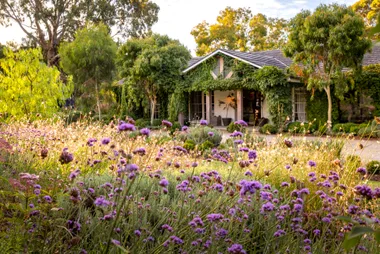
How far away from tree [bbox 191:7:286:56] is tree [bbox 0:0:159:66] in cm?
869

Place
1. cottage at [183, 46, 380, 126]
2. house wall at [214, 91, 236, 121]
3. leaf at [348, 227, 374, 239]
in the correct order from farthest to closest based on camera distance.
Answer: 1. house wall at [214, 91, 236, 121]
2. cottage at [183, 46, 380, 126]
3. leaf at [348, 227, 374, 239]

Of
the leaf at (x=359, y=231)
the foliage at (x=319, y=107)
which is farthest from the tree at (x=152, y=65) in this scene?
the leaf at (x=359, y=231)

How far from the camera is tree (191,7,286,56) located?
4288 centimetres

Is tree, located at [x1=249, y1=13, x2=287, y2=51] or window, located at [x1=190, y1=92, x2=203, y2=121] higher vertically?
tree, located at [x1=249, y1=13, x2=287, y2=51]

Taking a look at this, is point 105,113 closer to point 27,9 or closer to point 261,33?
point 27,9

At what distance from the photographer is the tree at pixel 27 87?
12016 millimetres

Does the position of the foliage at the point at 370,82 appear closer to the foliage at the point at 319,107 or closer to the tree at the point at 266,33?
the foliage at the point at 319,107

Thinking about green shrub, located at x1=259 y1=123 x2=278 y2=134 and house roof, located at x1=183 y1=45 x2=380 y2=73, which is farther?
house roof, located at x1=183 y1=45 x2=380 y2=73

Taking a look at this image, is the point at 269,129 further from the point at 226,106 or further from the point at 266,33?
the point at 266,33

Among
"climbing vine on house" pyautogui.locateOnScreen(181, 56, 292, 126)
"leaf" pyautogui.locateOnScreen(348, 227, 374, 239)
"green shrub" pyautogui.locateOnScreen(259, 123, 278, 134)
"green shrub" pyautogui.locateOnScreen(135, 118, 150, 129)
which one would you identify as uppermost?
"climbing vine on house" pyautogui.locateOnScreen(181, 56, 292, 126)

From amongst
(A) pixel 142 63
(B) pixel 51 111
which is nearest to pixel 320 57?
(A) pixel 142 63

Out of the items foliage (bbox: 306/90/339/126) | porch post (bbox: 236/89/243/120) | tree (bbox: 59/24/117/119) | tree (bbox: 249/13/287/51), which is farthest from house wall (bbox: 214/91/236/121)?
tree (bbox: 249/13/287/51)

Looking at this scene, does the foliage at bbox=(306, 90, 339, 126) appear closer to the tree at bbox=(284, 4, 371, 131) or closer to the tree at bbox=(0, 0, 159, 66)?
the tree at bbox=(284, 4, 371, 131)

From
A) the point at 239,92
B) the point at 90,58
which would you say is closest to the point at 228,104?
the point at 239,92
